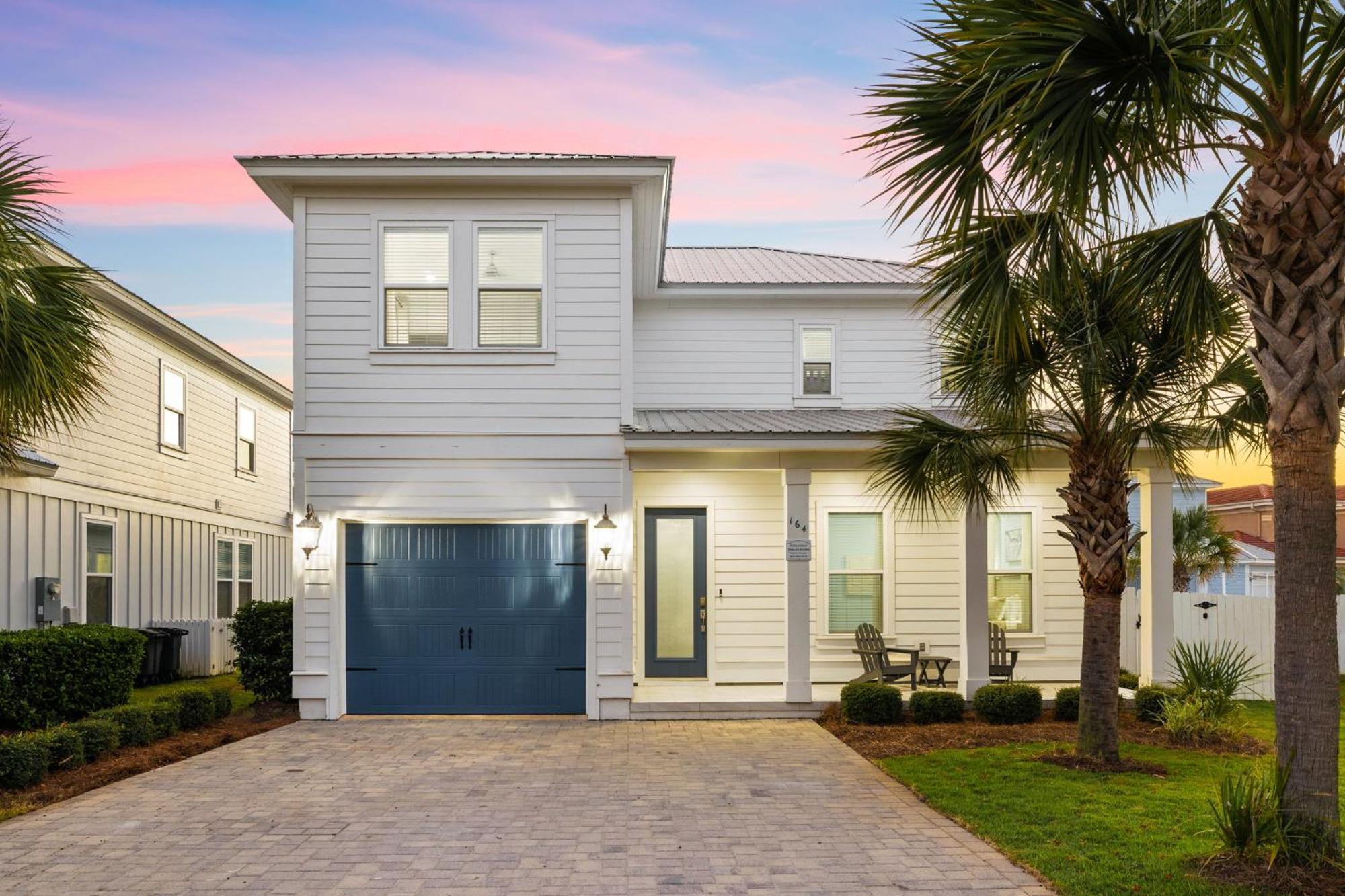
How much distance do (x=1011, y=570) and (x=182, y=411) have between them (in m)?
14.0

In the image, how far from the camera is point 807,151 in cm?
1766

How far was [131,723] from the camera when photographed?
9.85 meters

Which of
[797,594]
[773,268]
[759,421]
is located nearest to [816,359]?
[773,268]

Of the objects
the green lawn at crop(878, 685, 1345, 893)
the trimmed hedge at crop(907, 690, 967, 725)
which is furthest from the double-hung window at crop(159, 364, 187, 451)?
the green lawn at crop(878, 685, 1345, 893)

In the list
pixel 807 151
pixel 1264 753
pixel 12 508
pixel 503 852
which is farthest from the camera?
pixel 807 151

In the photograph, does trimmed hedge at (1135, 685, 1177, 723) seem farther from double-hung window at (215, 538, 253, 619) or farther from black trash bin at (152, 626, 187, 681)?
double-hung window at (215, 538, 253, 619)

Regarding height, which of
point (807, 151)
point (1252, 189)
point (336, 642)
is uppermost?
point (807, 151)

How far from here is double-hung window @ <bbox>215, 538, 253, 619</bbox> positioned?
19141mm

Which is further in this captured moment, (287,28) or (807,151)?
(807,151)

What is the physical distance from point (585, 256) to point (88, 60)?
9130mm

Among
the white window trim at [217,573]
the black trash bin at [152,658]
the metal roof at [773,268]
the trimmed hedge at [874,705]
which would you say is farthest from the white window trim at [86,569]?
the trimmed hedge at [874,705]

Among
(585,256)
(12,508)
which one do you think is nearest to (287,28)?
(585,256)

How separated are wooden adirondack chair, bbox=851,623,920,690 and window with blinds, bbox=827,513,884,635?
1.69 ft

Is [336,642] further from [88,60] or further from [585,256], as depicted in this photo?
[88,60]
